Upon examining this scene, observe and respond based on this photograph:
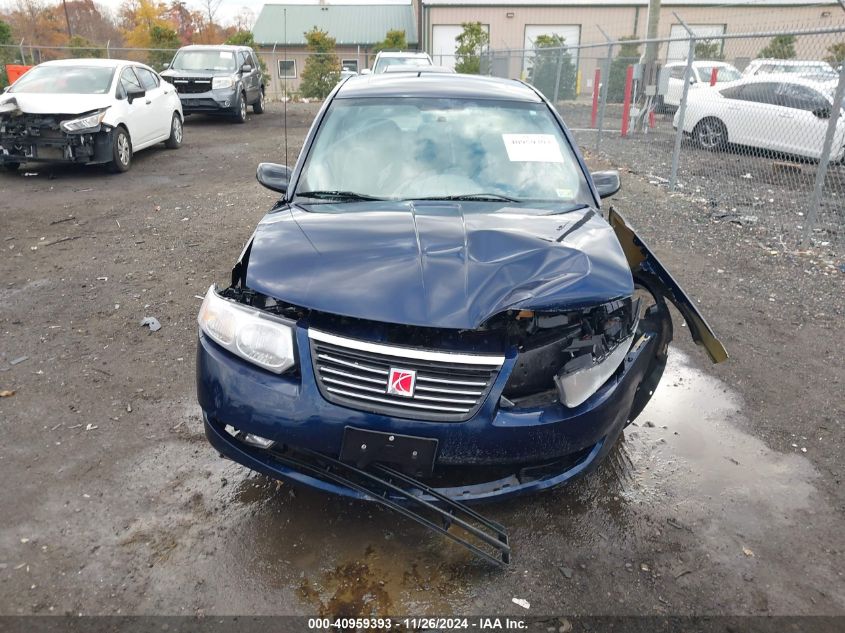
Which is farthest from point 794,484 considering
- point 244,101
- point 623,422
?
point 244,101

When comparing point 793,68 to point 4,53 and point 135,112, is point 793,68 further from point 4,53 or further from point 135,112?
point 4,53

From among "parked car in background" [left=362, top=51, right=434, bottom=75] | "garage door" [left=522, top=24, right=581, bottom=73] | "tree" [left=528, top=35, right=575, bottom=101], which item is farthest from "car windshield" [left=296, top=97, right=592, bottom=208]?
"garage door" [left=522, top=24, right=581, bottom=73]

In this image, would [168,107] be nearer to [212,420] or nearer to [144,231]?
[144,231]

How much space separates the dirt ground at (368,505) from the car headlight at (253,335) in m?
0.80

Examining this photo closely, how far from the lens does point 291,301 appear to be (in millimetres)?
2453

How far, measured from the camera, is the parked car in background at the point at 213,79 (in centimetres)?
1538

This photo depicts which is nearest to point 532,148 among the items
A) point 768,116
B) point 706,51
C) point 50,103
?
point 50,103

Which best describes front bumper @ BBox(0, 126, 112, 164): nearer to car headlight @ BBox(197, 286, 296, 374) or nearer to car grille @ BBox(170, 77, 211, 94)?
car grille @ BBox(170, 77, 211, 94)

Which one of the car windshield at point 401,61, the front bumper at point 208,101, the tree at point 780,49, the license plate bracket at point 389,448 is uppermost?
the tree at point 780,49

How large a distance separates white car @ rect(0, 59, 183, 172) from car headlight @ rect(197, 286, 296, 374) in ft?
25.8

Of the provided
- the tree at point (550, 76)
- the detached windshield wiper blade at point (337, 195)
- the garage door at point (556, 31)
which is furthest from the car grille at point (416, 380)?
the garage door at point (556, 31)

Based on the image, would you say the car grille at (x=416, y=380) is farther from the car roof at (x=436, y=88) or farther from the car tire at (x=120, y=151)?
the car tire at (x=120, y=151)

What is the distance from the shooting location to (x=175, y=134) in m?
12.5

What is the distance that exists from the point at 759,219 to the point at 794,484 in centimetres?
593
